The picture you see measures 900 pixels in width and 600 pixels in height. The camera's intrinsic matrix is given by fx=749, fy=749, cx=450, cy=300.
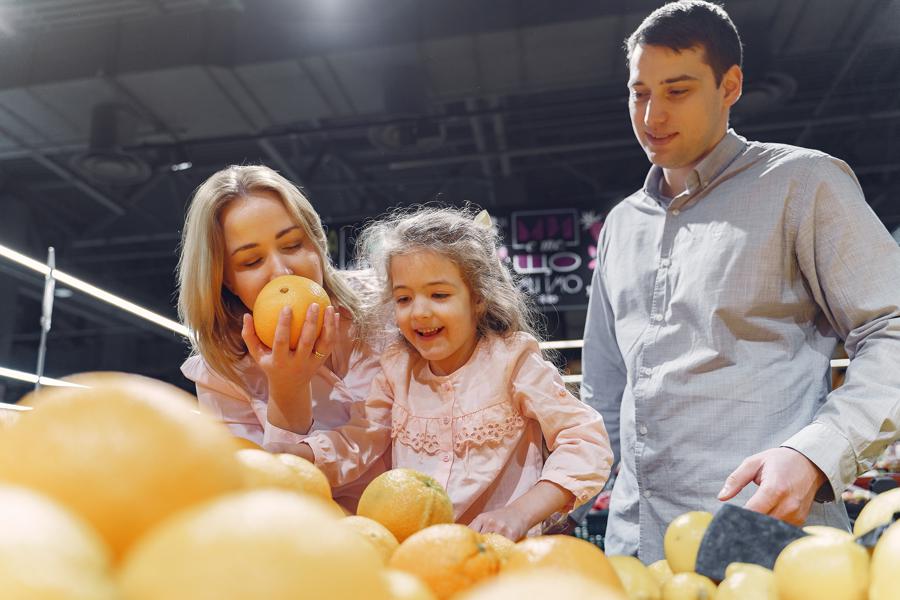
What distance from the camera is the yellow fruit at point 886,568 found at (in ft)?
1.94

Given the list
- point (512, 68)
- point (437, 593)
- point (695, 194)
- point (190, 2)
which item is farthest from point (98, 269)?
point (437, 593)

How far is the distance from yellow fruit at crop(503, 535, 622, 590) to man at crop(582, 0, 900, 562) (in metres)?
1.08

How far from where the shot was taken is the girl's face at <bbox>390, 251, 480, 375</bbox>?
1849 mm

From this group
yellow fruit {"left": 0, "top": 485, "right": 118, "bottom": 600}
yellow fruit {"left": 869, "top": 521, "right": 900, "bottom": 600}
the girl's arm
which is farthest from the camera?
the girl's arm

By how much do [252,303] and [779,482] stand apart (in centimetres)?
116

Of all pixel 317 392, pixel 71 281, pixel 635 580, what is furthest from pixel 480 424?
pixel 71 281

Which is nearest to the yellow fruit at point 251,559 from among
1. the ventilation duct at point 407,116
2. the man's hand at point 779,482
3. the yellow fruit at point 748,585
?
the yellow fruit at point 748,585

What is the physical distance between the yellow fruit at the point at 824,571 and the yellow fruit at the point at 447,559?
0.88 feet

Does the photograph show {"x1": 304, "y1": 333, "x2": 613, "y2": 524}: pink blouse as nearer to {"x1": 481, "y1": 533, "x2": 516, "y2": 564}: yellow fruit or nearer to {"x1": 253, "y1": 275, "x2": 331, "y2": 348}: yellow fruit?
{"x1": 253, "y1": 275, "x2": 331, "y2": 348}: yellow fruit

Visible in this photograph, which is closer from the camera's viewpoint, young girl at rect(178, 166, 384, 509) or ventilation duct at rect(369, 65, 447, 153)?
young girl at rect(178, 166, 384, 509)

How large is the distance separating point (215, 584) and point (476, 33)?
5.30m

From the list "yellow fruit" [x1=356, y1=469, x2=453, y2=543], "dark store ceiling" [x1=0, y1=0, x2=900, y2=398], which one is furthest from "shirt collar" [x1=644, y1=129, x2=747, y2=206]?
"dark store ceiling" [x1=0, y1=0, x2=900, y2=398]

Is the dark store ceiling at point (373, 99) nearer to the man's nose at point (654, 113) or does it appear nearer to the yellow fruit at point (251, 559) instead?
the man's nose at point (654, 113)

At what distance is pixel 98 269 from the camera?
11.4 m
